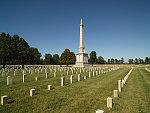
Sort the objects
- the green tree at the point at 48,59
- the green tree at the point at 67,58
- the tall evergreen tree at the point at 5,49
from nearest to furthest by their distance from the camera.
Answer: the tall evergreen tree at the point at 5,49, the green tree at the point at 67,58, the green tree at the point at 48,59

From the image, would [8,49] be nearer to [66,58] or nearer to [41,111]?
[41,111]

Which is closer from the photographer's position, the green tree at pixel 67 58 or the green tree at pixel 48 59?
the green tree at pixel 67 58

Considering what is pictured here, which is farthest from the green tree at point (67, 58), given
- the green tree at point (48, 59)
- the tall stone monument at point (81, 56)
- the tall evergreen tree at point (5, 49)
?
the tall evergreen tree at point (5, 49)

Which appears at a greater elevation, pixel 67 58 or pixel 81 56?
pixel 81 56

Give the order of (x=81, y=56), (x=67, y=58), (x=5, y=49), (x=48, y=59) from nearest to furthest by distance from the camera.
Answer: (x=5, y=49)
(x=81, y=56)
(x=67, y=58)
(x=48, y=59)

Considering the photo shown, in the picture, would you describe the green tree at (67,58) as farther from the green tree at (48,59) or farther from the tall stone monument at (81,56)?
the green tree at (48,59)

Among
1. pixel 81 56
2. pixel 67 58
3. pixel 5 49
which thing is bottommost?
pixel 67 58

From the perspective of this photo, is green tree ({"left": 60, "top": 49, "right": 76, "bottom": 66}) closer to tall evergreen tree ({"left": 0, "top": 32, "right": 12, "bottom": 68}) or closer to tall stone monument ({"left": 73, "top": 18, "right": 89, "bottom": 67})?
tall stone monument ({"left": 73, "top": 18, "right": 89, "bottom": 67})

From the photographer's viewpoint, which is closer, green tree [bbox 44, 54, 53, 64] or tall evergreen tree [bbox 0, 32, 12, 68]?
tall evergreen tree [bbox 0, 32, 12, 68]

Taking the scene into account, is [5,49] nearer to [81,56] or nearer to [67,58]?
[81,56]

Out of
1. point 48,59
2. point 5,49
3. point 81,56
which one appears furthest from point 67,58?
point 5,49

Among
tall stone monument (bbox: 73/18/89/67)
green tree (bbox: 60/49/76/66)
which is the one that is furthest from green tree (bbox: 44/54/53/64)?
tall stone monument (bbox: 73/18/89/67)

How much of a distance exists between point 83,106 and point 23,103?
2621 millimetres

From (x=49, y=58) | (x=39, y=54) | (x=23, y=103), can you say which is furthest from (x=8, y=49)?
(x=49, y=58)
